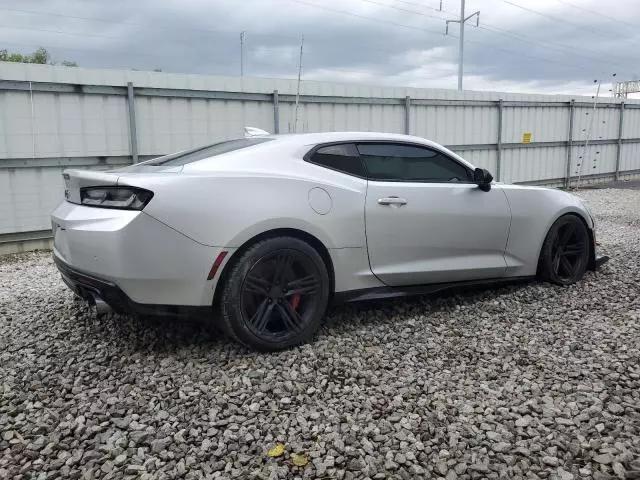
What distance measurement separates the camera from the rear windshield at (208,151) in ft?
11.8

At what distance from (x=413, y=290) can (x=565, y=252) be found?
1791mm

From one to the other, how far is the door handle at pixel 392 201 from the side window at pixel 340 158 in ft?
0.72

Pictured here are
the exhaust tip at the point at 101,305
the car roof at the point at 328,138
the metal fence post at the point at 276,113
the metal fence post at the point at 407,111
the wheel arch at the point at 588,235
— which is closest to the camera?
the exhaust tip at the point at 101,305

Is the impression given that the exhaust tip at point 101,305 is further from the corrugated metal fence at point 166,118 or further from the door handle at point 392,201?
the corrugated metal fence at point 166,118

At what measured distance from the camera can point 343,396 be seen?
288 centimetres

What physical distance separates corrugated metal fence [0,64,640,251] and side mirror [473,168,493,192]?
5.75 meters

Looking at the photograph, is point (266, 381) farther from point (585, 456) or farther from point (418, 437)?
point (585, 456)

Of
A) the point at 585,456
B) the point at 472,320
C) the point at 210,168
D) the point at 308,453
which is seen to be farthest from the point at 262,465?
the point at 472,320

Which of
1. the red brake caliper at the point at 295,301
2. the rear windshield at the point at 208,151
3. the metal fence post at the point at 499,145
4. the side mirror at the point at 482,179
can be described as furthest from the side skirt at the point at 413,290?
the metal fence post at the point at 499,145

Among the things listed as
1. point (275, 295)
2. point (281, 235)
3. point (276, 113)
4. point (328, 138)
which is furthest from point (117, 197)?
point (276, 113)

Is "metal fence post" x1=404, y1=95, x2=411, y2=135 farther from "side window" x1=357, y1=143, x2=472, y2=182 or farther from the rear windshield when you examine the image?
the rear windshield

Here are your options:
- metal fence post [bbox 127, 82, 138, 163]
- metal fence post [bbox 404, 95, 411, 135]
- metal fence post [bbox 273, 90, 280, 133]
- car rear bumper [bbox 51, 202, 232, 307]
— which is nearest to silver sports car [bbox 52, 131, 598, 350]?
car rear bumper [bbox 51, 202, 232, 307]

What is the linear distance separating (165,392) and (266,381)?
0.54 m

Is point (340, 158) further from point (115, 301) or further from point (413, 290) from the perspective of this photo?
point (115, 301)
